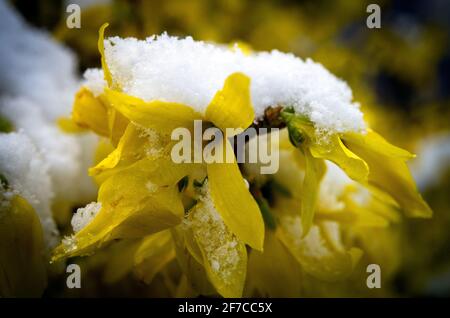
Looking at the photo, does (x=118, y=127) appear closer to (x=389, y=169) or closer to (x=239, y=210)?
(x=239, y=210)

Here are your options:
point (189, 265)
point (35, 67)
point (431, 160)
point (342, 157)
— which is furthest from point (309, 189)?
point (431, 160)

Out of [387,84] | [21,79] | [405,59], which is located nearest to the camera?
[21,79]

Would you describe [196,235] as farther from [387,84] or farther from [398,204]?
[387,84]

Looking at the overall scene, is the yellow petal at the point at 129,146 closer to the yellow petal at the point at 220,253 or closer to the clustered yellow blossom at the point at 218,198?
the clustered yellow blossom at the point at 218,198

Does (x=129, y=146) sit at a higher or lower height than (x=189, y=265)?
higher

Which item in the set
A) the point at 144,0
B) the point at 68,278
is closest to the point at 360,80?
the point at 144,0

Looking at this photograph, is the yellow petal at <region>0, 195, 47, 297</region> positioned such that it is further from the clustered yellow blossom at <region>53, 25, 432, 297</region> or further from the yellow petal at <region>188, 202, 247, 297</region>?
the yellow petal at <region>188, 202, 247, 297</region>
